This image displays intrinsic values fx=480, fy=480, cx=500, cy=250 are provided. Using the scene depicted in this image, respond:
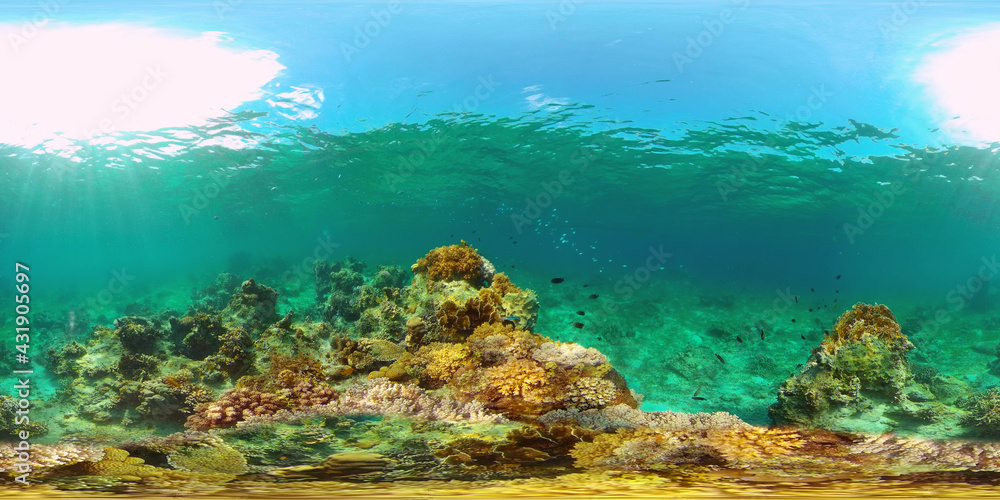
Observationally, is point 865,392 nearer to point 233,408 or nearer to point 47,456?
point 233,408

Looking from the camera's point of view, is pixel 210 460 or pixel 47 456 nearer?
pixel 210 460

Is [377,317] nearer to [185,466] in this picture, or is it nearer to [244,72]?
[185,466]

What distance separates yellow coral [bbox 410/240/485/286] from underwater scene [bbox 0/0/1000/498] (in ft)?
0.26

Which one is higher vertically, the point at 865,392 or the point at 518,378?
the point at 518,378

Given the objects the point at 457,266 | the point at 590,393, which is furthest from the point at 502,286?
the point at 590,393

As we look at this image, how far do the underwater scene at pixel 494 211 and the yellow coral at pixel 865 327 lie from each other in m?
0.06

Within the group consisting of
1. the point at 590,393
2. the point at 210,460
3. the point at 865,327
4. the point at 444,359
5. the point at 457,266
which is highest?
the point at 457,266

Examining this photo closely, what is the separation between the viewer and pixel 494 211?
4772 centimetres

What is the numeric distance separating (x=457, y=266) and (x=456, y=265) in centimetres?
3

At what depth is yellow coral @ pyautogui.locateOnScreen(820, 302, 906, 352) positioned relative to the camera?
8.23 metres

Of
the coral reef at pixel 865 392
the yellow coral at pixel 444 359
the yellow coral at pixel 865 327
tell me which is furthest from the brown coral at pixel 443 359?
the yellow coral at pixel 865 327

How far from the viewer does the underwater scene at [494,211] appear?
5.72 metres

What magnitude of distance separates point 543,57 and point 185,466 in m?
18.4

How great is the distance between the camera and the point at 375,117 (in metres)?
21.9
